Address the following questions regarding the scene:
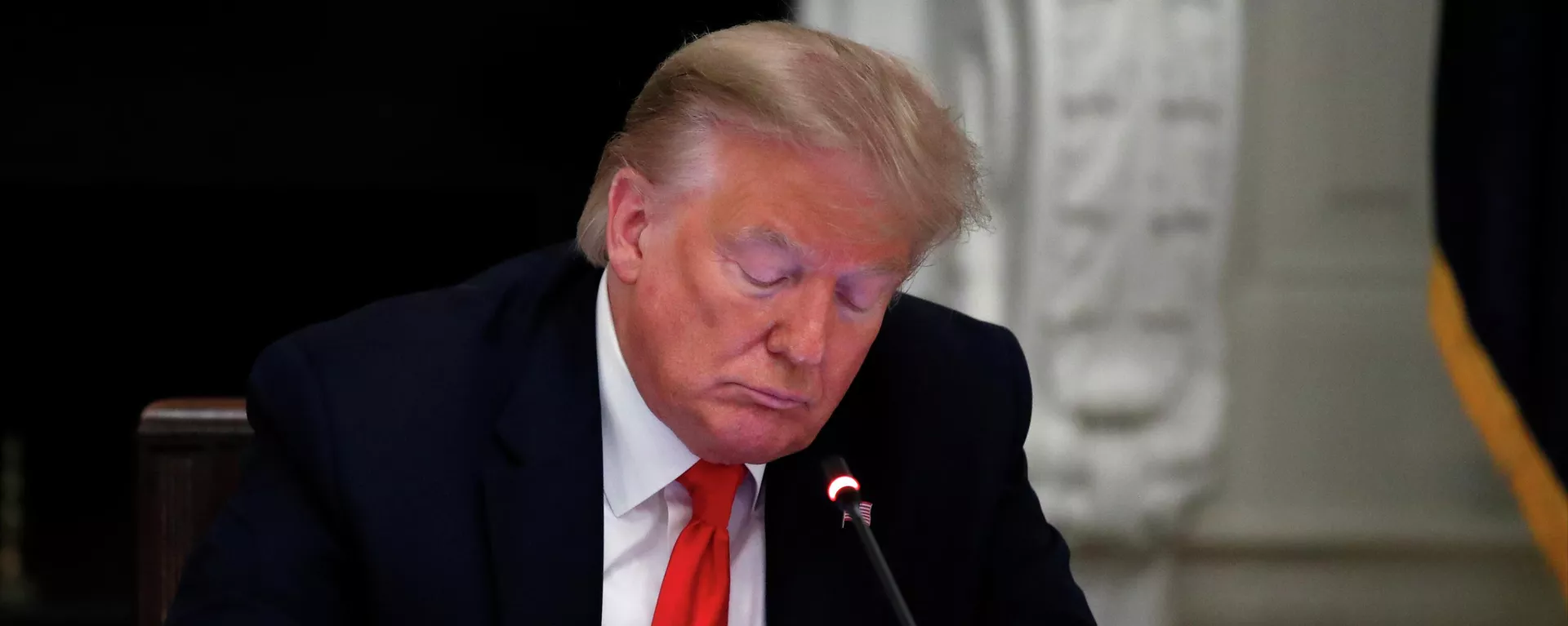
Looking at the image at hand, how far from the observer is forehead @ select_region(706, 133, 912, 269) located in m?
1.16

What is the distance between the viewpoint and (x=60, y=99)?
2.99 metres

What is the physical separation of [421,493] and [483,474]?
6 centimetres

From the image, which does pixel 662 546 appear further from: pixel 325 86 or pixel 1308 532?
pixel 325 86

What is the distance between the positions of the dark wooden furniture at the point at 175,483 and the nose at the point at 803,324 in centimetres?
59

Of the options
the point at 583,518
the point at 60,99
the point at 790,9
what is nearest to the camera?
the point at 583,518

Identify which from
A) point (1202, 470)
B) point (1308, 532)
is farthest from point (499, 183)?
point (1308, 532)

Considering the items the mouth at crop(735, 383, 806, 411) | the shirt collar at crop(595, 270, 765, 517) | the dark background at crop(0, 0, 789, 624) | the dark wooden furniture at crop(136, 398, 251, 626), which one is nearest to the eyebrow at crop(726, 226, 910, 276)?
the mouth at crop(735, 383, 806, 411)

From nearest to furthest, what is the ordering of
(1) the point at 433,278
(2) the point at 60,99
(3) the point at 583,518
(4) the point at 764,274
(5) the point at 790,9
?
(4) the point at 764,274
(3) the point at 583,518
(5) the point at 790,9
(2) the point at 60,99
(1) the point at 433,278

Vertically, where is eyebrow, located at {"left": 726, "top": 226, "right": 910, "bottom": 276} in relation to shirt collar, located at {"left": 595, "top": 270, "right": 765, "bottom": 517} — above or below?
above

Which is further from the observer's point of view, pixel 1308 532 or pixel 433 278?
pixel 433 278

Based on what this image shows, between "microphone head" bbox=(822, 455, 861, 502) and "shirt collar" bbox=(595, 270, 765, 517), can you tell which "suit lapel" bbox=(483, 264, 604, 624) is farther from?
"microphone head" bbox=(822, 455, 861, 502)

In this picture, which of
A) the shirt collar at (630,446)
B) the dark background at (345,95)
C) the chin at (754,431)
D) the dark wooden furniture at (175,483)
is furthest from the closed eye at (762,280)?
the dark background at (345,95)

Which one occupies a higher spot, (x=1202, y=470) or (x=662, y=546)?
(x=662, y=546)

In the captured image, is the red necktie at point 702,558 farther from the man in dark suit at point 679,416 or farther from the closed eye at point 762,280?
the closed eye at point 762,280
